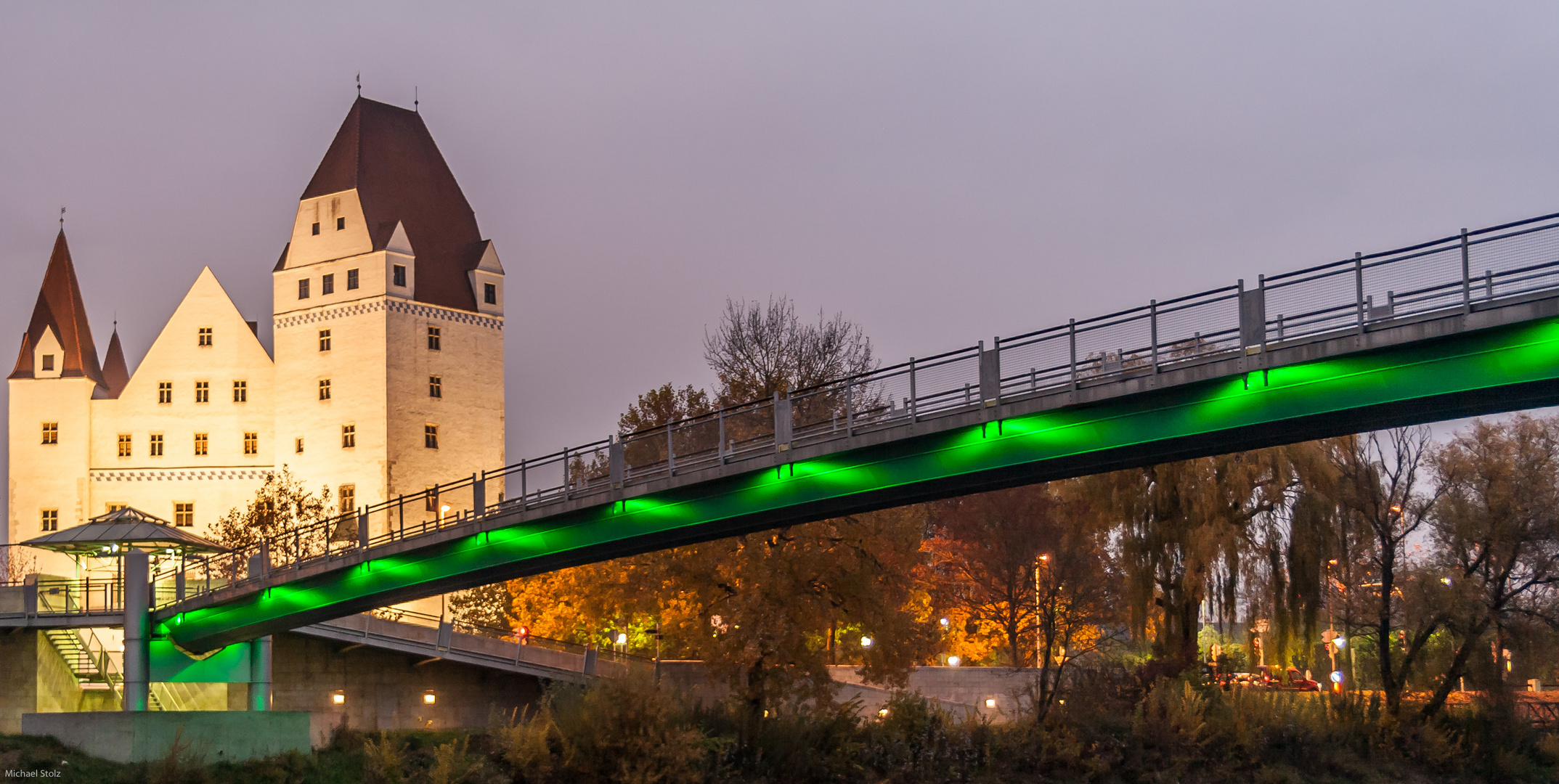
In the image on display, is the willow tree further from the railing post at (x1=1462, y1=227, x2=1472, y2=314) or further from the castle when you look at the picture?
the castle

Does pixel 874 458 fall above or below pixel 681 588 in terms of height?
above

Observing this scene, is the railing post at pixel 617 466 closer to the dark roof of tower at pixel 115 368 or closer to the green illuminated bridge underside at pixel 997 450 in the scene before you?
the green illuminated bridge underside at pixel 997 450

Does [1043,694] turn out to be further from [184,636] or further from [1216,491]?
[184,636]

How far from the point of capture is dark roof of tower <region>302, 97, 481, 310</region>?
261ft

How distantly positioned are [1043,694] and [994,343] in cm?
1829

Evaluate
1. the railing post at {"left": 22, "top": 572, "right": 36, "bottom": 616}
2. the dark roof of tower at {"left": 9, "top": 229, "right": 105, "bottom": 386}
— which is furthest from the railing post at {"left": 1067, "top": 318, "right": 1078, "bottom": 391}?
the dark roof of tower at {"left": 9, "top": 229, "right": 105, "bottom": 386}

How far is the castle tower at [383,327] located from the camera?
251 feet

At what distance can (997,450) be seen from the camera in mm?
31484

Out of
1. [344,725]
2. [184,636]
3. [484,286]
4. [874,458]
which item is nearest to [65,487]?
[484,286]

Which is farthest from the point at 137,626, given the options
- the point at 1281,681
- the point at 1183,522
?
the point at 1281,681

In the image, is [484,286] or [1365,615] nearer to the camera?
[1365,615]

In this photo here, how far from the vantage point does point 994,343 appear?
31453 millimetres

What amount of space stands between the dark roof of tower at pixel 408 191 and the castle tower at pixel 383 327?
8cm

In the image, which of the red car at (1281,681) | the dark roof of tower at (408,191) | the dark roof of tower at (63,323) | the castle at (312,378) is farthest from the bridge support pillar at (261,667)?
the dark roof of tower at (63,323)
